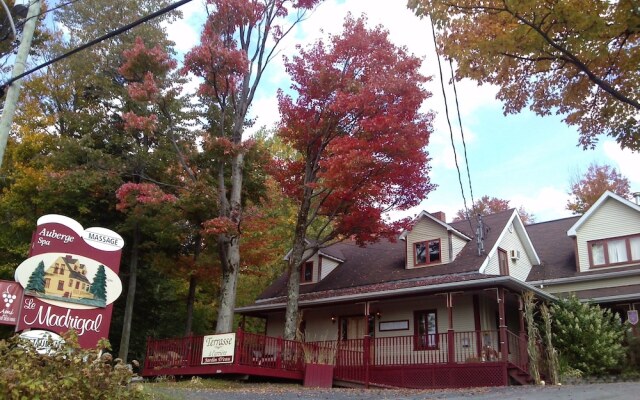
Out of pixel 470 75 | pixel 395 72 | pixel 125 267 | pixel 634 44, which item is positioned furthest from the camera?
pixel 125 267

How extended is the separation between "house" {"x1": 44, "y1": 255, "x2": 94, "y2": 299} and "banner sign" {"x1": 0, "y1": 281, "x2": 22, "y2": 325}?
1.63ft

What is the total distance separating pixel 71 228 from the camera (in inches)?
436

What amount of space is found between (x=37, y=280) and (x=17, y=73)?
12.6 ft

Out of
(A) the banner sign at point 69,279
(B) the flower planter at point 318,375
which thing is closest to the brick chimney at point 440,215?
(B) the flower planter at point 318,375

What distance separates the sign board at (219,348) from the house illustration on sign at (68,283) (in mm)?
6792

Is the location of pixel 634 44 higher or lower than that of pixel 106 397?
higher

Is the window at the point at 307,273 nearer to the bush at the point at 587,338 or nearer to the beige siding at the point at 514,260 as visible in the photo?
the beige siding at the point at 514,260

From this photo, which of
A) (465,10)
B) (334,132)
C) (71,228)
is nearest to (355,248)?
(334,132)

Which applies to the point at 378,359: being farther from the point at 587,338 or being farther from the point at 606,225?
the point at 606,225

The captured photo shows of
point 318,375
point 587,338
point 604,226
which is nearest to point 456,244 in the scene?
point 604,226

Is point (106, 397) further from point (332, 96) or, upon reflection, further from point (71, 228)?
point (332, 96)

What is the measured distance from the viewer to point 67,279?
1095 centimetres

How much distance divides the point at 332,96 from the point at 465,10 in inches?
522

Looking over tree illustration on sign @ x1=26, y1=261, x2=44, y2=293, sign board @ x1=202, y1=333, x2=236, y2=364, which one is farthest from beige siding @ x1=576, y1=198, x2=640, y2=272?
tree illustration on sign @ x1=26, y1=261, x2=44, y2=293
